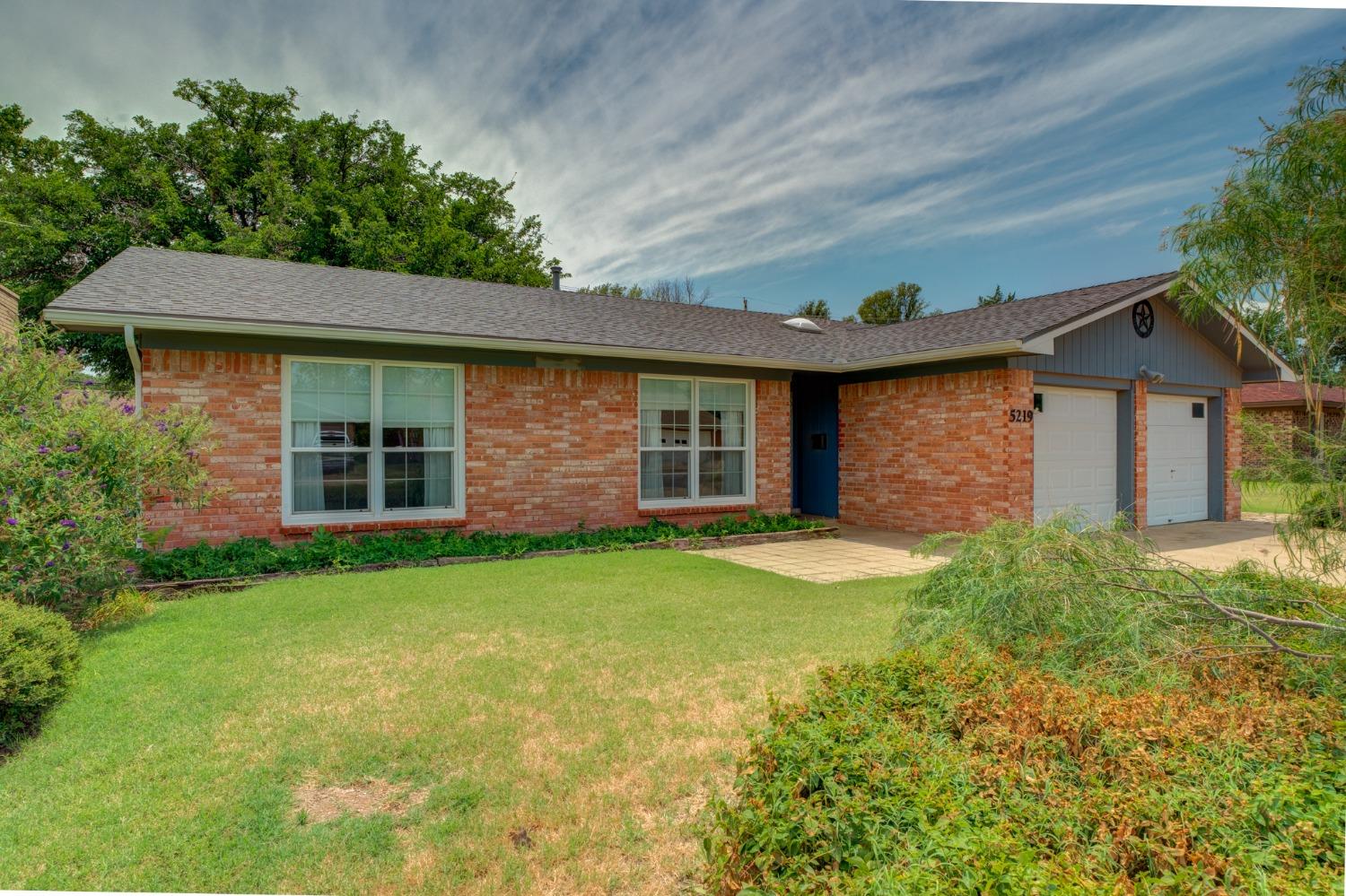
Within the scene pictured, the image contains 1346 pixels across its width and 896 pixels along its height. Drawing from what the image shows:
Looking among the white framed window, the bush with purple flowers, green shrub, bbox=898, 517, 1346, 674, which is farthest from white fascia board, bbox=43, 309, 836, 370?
green shrub, bbox=898, 517, 1346, 674

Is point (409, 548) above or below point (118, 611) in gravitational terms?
→ above

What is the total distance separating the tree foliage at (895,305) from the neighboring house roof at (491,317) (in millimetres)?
25635

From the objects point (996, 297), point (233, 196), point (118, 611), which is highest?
point (996, 297)

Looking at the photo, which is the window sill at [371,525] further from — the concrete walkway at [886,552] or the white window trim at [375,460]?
the concrete walkway at [886,552]

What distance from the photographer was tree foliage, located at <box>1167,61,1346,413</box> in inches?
134

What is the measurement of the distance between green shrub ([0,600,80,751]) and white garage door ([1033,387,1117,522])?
1067 centimetres

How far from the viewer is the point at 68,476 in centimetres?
520

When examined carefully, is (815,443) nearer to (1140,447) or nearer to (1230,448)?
(1140,447)

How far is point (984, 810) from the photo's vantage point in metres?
2.01

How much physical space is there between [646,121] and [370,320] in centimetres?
523

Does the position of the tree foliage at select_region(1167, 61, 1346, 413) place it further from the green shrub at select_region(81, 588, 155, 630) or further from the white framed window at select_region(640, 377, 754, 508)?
the green shrub at select_region(81, 588, 155, 630)

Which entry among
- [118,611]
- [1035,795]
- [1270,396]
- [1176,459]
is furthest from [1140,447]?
[1270,396]

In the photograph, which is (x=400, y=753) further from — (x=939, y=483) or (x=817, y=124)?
(x=939, y=483)

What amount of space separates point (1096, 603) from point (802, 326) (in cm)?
1124
